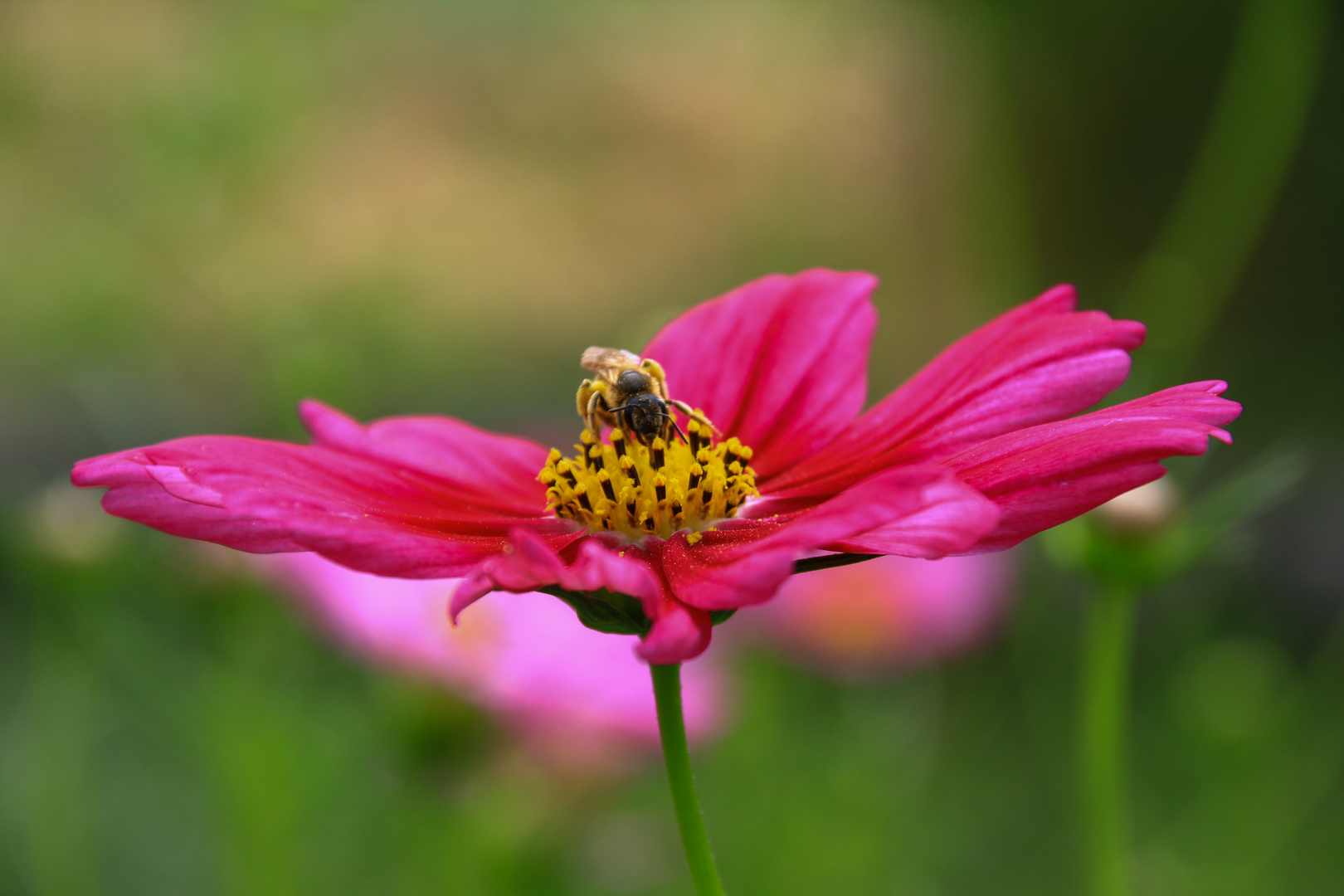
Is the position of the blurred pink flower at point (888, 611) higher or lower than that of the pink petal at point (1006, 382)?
lower

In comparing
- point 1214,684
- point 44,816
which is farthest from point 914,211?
point 44,816

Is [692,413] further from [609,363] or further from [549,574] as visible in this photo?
[549,574]

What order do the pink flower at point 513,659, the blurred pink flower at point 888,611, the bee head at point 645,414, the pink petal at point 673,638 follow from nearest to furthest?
the pink petal at point 673,638 < the bee head at point 645,414 < the pink flower at point 513,659 < the blurred pink flower at point 888,611

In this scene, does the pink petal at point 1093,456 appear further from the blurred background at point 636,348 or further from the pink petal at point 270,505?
the blurred background at point 636,348

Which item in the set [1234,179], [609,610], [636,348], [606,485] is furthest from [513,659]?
[1234,179]

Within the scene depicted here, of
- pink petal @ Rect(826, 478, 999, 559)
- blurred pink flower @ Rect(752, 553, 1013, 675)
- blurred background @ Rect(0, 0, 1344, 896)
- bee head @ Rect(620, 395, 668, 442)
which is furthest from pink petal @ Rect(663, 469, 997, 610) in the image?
blurred pink flower @ Rect(752, 553, 1013, 675)

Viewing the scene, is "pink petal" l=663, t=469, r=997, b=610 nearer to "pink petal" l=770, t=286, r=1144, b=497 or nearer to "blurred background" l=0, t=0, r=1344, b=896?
"pink petal" l=770, t=286, r=1144, b=497

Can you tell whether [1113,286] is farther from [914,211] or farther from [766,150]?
[914,211]

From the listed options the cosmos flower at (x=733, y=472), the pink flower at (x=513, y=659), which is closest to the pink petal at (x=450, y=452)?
the cosmos flower at (x=733, y=472)
